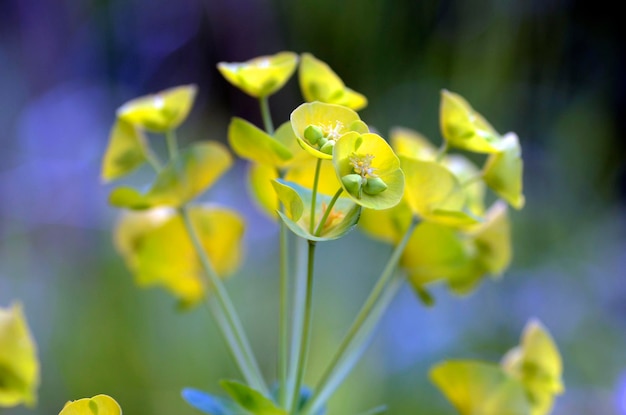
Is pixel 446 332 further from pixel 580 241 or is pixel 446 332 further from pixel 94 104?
pixel 94 104

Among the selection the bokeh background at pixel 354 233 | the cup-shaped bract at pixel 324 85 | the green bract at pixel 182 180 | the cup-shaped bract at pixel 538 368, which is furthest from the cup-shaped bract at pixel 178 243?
the bokeh background at pixel 354 233

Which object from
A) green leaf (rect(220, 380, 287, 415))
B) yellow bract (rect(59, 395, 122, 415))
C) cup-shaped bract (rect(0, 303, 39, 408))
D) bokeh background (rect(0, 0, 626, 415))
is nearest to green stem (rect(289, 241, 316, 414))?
green leaf (rect(220, 380, 287, 415))

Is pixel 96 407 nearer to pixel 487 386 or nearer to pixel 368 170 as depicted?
pixel 368 170

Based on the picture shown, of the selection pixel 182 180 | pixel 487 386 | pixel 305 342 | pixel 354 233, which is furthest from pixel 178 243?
pixel 354 233

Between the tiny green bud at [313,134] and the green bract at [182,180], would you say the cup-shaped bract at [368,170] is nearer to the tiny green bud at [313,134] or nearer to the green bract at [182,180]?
the tiny green bud at [313,134]

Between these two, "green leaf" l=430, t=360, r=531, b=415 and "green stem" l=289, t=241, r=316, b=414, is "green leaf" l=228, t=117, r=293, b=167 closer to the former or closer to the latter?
"green stem" l=289, t=241, r=316, b=414

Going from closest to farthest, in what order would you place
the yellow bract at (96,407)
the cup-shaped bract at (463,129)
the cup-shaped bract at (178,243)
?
the yellow bract at (96,407)
the cup-shaped bract at (463,129)
the cup-shaped bract at (178,243)

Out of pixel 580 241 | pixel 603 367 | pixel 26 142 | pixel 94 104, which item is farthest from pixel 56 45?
pixel 603 367
